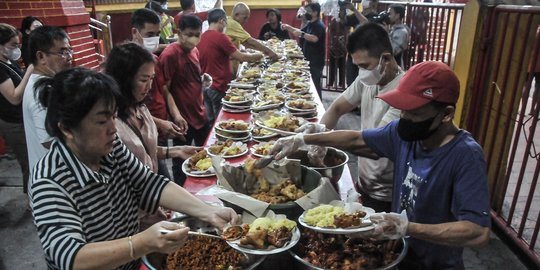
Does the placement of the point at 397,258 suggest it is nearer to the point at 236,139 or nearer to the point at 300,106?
the point at 236,139

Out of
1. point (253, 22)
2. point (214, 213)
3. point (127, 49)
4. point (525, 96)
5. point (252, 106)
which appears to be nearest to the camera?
point (214, 213)

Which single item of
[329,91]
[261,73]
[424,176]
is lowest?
[329,91]

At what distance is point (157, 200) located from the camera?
185 cm

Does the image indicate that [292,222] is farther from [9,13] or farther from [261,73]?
[9,13]

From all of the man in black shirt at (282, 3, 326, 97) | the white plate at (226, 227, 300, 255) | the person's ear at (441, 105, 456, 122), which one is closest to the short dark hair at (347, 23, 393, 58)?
the person's ear at (441, 105, 456, 122)

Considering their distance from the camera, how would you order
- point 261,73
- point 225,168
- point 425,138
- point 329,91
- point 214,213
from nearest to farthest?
point 425,138 → point 214,213 → point 225,168 → point 261,73 → point 329,91

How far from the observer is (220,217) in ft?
5.69

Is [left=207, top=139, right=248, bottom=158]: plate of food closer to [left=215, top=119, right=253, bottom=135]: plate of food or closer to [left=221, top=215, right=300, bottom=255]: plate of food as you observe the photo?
[left=215, top=119, right=253, bottom=135]: plate of food

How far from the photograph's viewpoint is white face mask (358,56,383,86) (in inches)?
101

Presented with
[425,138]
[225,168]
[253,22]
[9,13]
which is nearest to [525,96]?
[425,138]

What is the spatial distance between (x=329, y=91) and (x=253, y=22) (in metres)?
5.69

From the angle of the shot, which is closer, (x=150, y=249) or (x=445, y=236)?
(x=150, y=249)

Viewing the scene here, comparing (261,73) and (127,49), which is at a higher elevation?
(127,49)

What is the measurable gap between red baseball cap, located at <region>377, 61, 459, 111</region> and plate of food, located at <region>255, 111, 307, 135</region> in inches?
54.3
